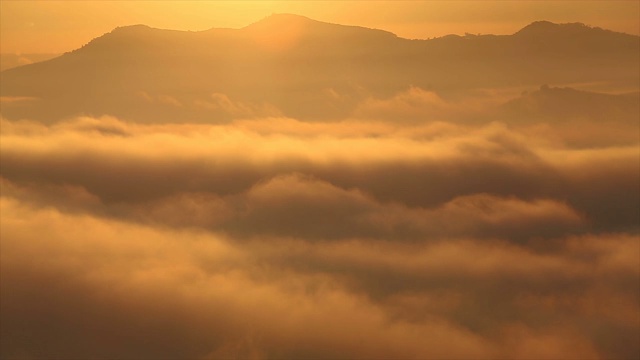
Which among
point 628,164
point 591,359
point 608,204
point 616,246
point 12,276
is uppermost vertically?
point 628,164

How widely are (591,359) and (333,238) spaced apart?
4128cm

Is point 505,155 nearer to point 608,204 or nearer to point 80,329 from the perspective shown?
point 608,204

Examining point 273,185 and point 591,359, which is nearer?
point 591,359

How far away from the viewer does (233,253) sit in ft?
257

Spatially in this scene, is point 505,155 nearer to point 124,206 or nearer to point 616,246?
point 616,246

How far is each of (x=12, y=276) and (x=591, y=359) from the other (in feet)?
138

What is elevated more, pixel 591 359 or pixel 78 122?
pixel 78 122

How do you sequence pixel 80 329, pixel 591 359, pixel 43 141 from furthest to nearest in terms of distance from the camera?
pixel 43 141, pixel 80 329, pixel 591 359

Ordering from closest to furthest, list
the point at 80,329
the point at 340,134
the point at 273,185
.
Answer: the point at 80,329, the point at 273,185, the point at 340,134

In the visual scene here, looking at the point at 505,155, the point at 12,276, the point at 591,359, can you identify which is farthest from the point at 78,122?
the point at 591,359

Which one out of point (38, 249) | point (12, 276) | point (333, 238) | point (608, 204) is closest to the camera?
point (12, 276)

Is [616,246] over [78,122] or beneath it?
beneath

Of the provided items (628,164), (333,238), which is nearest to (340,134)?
(628,164)

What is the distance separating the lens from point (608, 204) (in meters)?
101
